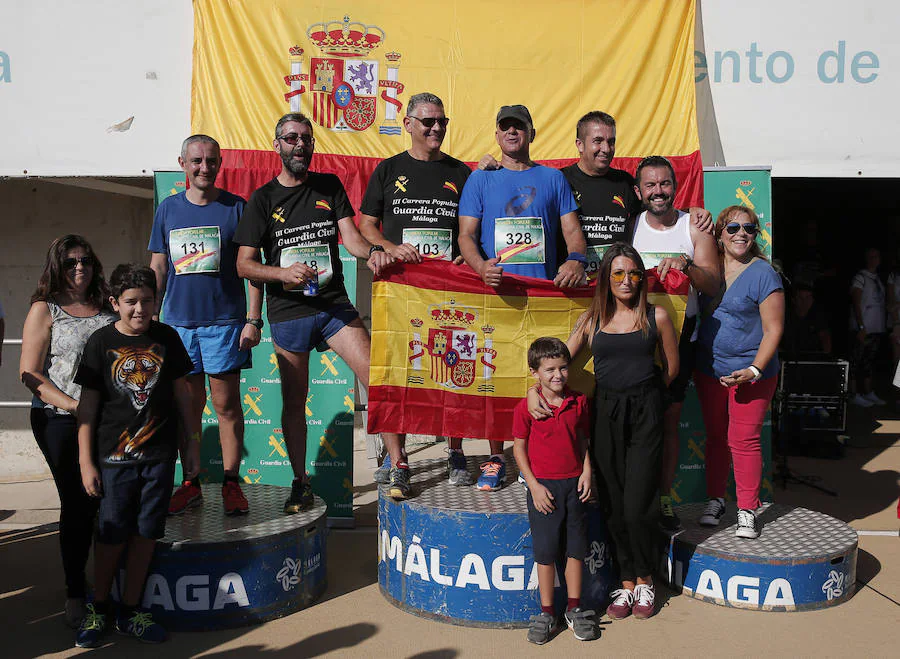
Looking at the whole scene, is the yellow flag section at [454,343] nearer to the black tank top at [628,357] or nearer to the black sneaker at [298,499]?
the black tank top at [628,357]

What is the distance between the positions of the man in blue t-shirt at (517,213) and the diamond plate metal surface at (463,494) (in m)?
0.11

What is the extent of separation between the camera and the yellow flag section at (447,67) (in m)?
6.52

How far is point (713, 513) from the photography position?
15.3 ft

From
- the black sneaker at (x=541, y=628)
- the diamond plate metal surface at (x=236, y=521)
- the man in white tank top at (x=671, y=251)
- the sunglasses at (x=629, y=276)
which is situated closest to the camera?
the black sneaker at (x=541, y=628)

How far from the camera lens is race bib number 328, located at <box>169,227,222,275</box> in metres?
4.54

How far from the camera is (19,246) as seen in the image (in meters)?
7.98

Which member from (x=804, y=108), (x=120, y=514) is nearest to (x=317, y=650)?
(x=120, y=514)

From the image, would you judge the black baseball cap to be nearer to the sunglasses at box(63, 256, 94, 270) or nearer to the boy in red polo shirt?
the boy in red polo shirt

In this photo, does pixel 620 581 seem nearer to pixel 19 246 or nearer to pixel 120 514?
pixel 120 514

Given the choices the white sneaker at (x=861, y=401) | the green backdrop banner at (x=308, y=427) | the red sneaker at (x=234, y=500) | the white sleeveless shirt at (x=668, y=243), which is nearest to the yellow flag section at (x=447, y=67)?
the green backdrop banner at (x=308, y=427)

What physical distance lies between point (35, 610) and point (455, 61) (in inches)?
191

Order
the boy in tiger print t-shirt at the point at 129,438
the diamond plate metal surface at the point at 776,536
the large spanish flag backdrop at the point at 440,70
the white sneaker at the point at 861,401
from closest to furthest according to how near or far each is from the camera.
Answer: the boy in tiger print t-shirt at the point at 129,438 → the diamond plate metal surface at the point at 776,536 → the large spanish flag backdrop at the point at 440,70 → the white sneaker at the point at 861,401

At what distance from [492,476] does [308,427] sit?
6.14 feet

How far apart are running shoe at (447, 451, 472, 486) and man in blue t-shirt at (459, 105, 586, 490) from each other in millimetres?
136
